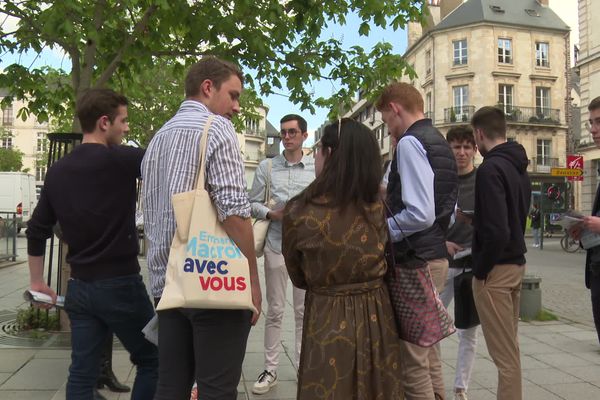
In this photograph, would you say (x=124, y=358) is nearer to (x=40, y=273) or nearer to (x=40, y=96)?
(x=40, y=273)

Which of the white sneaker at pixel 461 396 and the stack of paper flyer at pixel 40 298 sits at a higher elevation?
the stack of paper flyer at pixel 40 298

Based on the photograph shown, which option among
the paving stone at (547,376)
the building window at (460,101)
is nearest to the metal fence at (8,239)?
the paving stone at (547,376)

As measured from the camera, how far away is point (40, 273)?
308 cm

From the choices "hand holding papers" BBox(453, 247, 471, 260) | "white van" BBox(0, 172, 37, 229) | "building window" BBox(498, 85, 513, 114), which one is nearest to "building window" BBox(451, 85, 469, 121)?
"building window" BBox(498, 85, 513, 114)

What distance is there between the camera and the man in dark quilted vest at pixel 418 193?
2789mm

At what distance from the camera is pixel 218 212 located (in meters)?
2.38

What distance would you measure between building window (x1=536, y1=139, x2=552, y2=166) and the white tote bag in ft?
152

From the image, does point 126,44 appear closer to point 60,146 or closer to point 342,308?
point 60,146

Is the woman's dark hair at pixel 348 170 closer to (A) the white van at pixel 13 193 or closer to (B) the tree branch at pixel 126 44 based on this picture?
(B) the tree branch at pixel 126 44

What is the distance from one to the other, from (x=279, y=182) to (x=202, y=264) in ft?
8.03

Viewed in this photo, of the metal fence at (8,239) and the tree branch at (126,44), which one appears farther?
the metal fence at (8,239)

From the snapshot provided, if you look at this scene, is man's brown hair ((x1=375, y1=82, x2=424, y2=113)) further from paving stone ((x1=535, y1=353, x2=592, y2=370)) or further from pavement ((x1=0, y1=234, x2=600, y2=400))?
paving stone ((x1=535, y1=353, x2=592, y2=370))

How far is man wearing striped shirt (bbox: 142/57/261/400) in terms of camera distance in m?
2.37

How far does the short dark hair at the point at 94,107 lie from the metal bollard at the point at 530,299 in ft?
20.4
